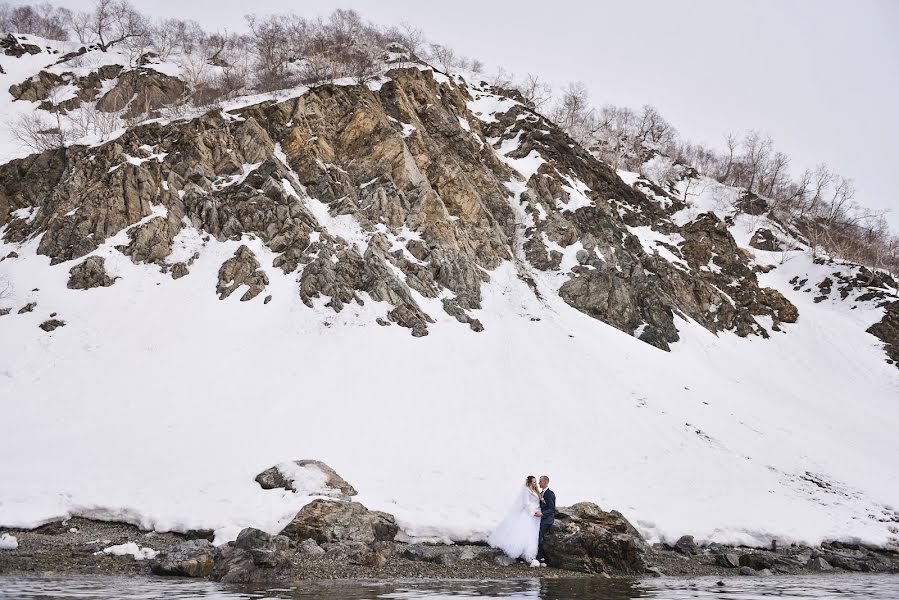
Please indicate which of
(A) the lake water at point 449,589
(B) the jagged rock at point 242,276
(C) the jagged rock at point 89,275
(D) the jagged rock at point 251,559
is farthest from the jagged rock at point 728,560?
(C) the jagged rock at point 89,275

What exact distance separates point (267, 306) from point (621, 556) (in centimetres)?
2110

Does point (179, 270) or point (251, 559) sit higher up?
point (179, 270)

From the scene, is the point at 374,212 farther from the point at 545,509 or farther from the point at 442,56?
the point at 442,56

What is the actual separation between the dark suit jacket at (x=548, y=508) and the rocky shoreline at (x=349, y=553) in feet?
0.89

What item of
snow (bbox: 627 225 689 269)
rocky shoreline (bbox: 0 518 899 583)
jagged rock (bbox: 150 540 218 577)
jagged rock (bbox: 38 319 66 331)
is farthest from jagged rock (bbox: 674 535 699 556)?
snow (bbox: 627 225 689 269)

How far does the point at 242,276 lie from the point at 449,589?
2318 centimetres

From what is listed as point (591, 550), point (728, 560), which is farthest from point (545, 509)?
point (728, 560)

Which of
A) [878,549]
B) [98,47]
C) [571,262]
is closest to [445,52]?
[98,47]

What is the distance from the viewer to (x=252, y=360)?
2369 centimetres

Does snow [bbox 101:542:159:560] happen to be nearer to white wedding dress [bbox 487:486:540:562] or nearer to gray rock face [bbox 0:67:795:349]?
white wedding dress [bbox 487:486:540:562]

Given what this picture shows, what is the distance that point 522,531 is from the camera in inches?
516

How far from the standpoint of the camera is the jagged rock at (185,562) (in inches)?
387

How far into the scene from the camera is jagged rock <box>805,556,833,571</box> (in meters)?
14.8

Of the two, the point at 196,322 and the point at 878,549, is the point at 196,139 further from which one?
the point at 878,549
